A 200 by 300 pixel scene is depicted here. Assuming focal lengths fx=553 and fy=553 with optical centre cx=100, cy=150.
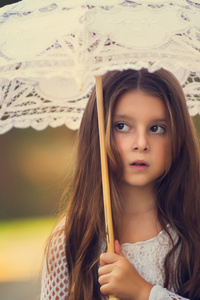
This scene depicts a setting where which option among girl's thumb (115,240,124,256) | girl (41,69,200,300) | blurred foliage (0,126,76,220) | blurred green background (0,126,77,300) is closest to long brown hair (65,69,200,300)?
girl (41,69,200,300)

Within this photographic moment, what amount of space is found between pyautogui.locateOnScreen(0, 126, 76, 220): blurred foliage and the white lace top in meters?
6.11

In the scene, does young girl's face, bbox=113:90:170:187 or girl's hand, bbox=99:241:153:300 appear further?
young girl's face, bbox=113:90:170:187

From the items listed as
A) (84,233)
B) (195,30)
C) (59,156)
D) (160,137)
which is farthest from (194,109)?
(59,156)

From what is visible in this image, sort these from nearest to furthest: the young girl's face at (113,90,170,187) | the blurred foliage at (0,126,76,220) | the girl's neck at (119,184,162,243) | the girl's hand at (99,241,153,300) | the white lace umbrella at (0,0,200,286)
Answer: the white lace umbrella at (0,0,200,286)
the girl's hand at (99,241,153,300)
the young girl's face at (113,90,170,187)
the girl's neck at (119,184,162,243)
the blurred foliage at (0,126,76,220)

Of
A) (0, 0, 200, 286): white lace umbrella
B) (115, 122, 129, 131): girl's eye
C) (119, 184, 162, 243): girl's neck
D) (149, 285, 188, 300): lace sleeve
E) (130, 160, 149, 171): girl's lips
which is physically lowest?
(149, 285, 188, 300): lace sleeve

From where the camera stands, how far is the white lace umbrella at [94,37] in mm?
1538

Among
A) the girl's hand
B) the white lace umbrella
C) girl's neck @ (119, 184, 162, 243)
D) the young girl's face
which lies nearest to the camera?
the white lace umbrella

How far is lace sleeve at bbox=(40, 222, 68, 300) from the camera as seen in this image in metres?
1.89

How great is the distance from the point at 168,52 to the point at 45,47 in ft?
1.16

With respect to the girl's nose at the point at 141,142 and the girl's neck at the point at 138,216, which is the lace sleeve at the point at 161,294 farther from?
the girl's nose at the point at 141,142

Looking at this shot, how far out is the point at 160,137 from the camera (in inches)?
70.9

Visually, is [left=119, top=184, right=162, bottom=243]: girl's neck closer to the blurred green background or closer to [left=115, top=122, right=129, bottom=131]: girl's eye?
[left=115, top=122, right=129, bottom=131]: girl's eye

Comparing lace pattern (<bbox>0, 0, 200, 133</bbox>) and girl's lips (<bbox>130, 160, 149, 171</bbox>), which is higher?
lace pattern (<bbox>0, 0, 200, 133</bbox>)

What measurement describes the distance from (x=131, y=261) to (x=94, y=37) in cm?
75
